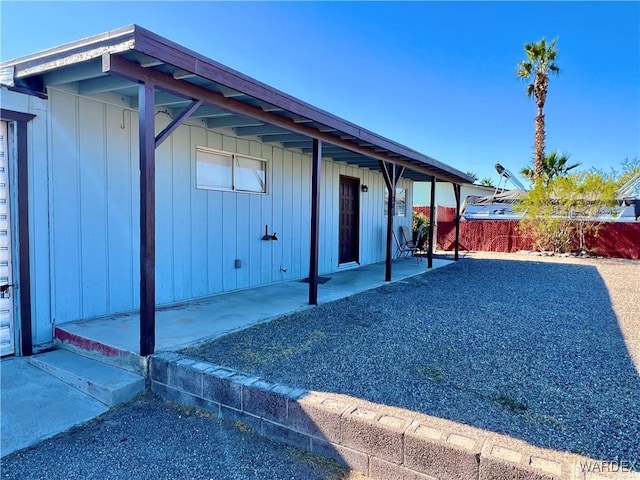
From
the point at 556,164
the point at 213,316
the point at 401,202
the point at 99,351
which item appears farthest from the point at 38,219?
the point at 556,164

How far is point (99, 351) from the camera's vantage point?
10.5 ft

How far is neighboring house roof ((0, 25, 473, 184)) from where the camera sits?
2.65m

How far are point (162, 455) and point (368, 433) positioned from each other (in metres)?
1.20

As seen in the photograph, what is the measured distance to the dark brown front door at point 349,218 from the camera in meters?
8.61

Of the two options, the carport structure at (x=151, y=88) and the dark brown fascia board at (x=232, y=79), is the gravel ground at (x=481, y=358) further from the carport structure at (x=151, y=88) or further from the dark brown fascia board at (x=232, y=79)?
the dark brown fascia board at (x=232, y=79)

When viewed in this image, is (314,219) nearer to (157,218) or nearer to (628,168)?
(157,218)

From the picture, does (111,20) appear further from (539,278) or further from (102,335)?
(539,278)

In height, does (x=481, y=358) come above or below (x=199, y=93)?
below

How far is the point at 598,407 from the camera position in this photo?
2396mm

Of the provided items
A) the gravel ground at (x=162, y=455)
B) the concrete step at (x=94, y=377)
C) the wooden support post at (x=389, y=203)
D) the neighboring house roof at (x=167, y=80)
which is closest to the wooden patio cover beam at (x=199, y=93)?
the neighboring house roof at (x=167, y=80)

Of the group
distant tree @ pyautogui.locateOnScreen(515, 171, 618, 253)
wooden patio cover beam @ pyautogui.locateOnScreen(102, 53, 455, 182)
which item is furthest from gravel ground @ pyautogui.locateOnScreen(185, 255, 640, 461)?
distant tree @ pyautogui.locateOnScreen(515, 171, 618, 253)

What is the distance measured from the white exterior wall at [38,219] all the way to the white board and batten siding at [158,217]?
0.11 ft

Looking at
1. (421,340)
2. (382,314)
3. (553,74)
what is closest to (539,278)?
(382,314)

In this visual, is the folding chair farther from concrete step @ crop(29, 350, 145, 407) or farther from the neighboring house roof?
concrete step @ crop(29, 350, 145, 407)
